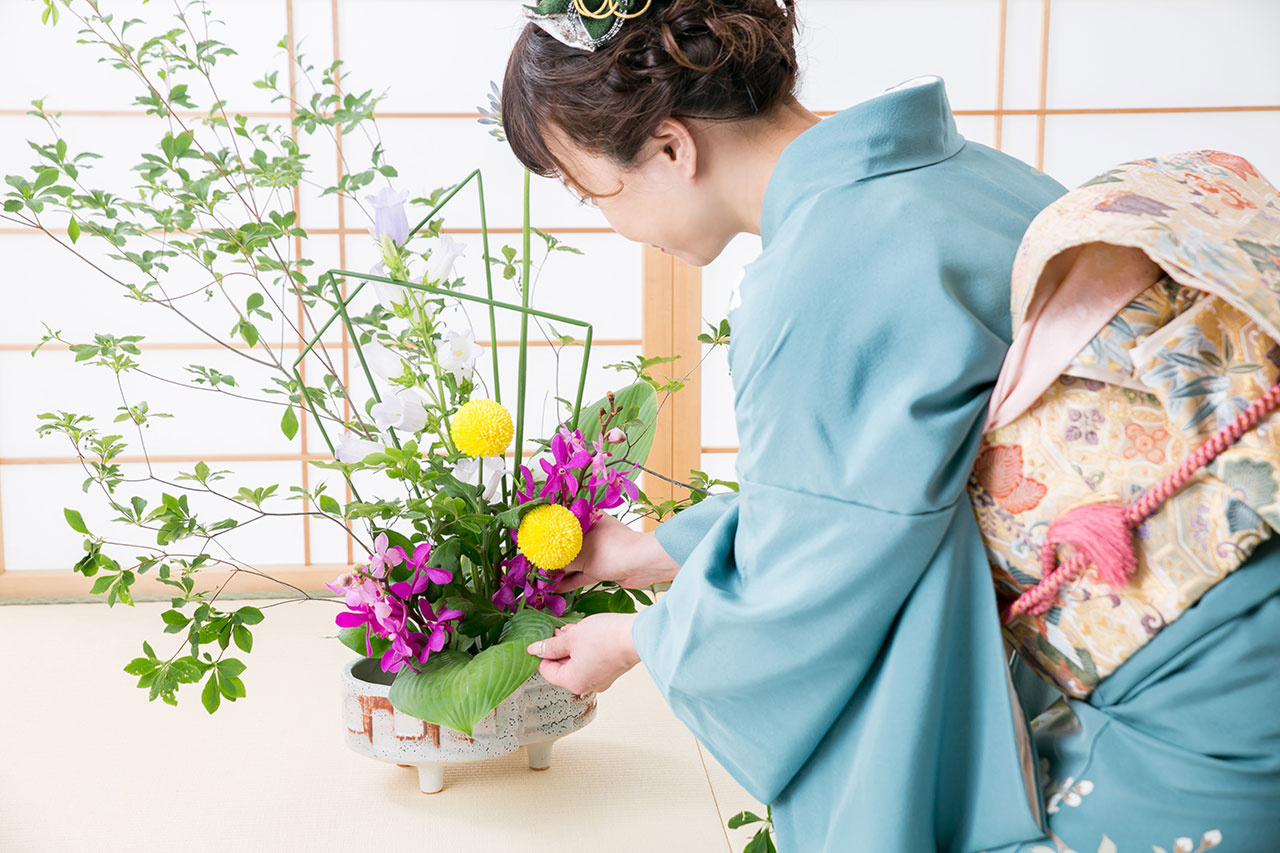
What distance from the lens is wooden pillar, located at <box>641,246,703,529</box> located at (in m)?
2.61

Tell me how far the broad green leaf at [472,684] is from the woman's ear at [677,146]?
534 mm

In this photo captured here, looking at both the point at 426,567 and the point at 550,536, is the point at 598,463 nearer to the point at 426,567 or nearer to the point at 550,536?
the point at 550,536

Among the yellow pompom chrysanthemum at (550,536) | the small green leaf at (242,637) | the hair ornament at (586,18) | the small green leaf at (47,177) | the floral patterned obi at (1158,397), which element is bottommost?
the small green leaf at (242,637)

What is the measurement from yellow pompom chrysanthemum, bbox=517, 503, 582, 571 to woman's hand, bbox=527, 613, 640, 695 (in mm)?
82

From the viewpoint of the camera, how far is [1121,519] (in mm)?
610

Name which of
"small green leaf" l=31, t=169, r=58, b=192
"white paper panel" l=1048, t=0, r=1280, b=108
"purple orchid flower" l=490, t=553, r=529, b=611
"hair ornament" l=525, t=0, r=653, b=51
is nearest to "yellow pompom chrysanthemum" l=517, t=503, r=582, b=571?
"purple orchid flower" l=490, t=553, r=529, b=611

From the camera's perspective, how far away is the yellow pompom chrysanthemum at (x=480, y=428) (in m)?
1.04

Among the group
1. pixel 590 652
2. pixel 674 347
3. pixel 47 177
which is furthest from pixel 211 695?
pixel 674 347

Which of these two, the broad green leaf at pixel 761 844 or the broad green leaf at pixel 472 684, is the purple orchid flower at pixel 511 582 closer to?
the broad green leaf at pixel 472 684

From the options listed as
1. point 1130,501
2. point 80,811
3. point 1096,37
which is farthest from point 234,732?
point 1096,37

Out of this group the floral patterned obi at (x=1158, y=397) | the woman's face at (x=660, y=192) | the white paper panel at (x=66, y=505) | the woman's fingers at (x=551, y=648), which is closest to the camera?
the floral patterned obi at (x=1158, y=397)

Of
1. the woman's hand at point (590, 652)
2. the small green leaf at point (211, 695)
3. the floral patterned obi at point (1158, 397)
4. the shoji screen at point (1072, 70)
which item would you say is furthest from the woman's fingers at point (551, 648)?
the shoji screen at point (1072, 70)

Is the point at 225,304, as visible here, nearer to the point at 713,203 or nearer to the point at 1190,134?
the point at 713,203

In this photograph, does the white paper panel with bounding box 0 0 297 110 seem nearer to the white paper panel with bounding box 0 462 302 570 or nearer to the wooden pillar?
the white paper panel with bounding box 0 462 302 570
